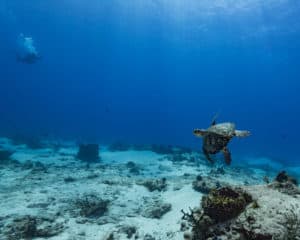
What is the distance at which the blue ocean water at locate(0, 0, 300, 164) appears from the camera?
5816 centimetres

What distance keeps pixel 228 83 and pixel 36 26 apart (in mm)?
86057

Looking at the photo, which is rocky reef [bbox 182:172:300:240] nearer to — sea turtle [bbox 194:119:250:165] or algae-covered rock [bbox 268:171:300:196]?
algae-covered rock [bbox 268:171:300:196]

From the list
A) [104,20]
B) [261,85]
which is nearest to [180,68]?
[261,85]

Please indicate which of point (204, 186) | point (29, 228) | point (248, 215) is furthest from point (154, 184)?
point (248, 215)

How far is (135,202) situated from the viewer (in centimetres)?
1173

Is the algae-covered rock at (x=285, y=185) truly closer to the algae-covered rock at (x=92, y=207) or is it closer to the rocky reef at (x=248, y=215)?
the rocky reef at (x=248, y=215)

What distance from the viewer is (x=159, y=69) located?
14450cm

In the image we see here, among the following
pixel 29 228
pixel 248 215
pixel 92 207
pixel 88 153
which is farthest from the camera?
pixel 88 153

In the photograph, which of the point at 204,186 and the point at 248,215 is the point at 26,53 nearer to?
the point at 204,186

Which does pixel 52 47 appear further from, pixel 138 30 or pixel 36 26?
pixel 138 30

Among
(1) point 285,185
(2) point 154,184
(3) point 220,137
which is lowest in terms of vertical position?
(1) point 285,185

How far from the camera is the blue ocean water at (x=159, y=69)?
2290 inches

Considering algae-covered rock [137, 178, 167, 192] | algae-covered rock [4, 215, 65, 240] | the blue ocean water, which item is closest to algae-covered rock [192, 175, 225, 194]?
algae-covered rock [137, 178, 167, 192]

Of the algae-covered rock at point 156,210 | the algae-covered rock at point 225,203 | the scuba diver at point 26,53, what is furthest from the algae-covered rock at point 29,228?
the scuba diver at point 26,53
